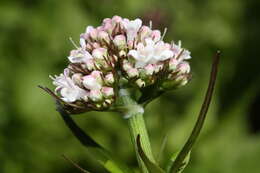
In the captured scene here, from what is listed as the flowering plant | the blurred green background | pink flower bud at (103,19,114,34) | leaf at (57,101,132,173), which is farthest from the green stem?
the blurred green background

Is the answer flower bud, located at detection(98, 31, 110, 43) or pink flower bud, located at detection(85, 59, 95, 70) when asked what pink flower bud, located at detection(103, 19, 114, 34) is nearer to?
flower bud, located at detection(98, 31, 110, 43)

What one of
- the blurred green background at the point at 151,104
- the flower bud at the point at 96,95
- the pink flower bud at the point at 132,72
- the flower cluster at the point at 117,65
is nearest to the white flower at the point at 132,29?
the flower cluster at the point at 117,65

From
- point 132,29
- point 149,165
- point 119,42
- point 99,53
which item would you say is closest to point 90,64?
point 99,53

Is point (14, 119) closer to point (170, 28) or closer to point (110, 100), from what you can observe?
point (170, 28)

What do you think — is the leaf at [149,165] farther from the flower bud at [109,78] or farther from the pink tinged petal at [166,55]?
the pink tinged petal at [166,55]

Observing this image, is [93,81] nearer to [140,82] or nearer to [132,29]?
[140,82]

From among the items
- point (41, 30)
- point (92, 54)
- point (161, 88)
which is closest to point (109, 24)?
point (92, 54)
